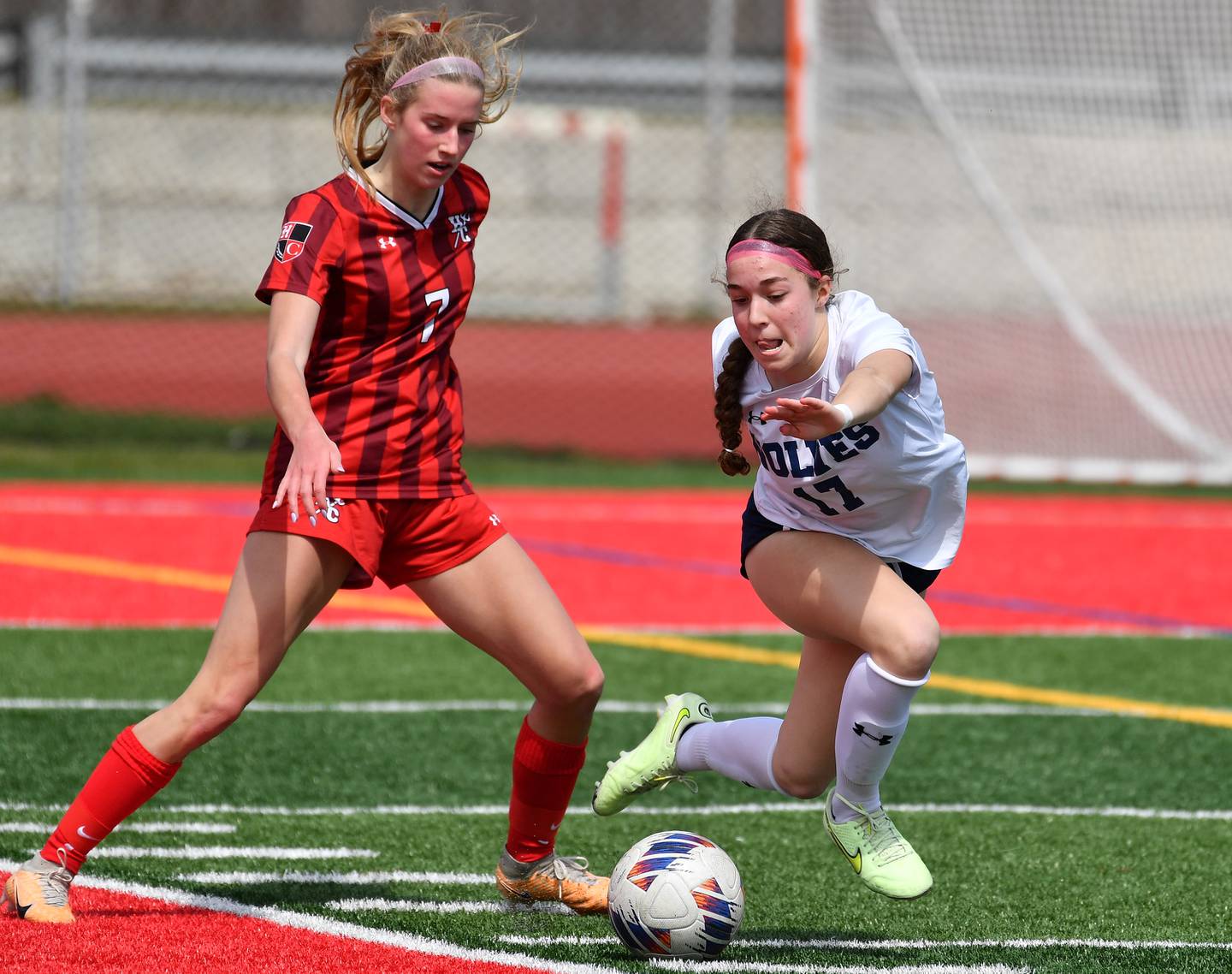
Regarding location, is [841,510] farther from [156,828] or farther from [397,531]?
[156,828]

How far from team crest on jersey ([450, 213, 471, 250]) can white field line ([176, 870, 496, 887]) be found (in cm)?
165

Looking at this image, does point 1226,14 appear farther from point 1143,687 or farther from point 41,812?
point 41,812

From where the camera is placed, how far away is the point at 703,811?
5586 mm

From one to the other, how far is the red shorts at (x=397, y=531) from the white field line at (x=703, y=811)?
4.22 ft

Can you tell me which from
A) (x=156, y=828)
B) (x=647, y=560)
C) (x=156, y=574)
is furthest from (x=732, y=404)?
(x=647, y=560)

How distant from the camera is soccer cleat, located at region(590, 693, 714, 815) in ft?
15.7

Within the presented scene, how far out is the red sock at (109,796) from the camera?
13.8 feet

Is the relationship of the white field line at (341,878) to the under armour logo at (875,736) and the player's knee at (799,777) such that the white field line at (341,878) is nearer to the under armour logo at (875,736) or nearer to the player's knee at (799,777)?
the player's knee at (799,777)

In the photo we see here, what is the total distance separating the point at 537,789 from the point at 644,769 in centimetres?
35

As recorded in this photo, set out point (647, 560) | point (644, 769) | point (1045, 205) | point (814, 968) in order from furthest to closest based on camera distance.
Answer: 1. point (1045, 205)
2. point (647, 560)
3. point (644, 769)
4. point (814, 968)

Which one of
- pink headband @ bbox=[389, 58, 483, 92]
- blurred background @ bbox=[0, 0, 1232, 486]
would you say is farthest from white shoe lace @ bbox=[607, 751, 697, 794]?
pink headband @ bbox=[389, 58, 483, 92]

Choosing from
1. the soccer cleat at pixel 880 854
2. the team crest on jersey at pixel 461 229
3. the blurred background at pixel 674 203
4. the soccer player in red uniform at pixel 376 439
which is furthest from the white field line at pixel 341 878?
the blurred background at pixel 674 203

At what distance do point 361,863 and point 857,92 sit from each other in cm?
927

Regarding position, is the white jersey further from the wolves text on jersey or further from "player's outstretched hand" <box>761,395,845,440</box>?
"player's outstretched hand" <box>761,395,845,440</box>
